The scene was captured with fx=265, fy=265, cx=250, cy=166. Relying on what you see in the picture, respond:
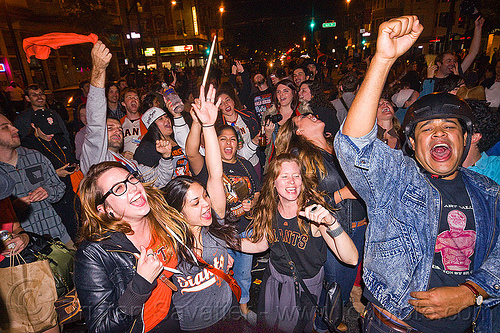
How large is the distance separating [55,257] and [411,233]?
131 inches

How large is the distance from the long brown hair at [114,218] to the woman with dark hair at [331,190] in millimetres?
1610

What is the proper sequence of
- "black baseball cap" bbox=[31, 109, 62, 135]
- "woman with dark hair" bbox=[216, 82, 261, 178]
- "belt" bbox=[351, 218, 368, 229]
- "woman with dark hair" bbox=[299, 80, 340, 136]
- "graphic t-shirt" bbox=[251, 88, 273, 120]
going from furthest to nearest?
"graphic t-shirt" bbox=[251, 88, 273, 120]
"woman with dark hair" bbox=[299, 80, 340, 136]
"woman with dark hair" bbox=[216, 82, 261, 178]
"black baseball cap" bbox=[31, 109, 62, 135]
"belt" bbox=[351, 218, 368, 229]

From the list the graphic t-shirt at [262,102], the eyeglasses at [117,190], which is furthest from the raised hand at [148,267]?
the graphic t-shirt at [262,102]

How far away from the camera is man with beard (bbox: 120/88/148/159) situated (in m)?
5.29

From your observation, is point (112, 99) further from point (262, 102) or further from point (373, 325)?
point (373, 325)

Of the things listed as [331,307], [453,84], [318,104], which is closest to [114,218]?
[331,307]

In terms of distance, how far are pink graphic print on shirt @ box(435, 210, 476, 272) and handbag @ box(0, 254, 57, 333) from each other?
3.42 meters

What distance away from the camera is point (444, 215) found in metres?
1.83

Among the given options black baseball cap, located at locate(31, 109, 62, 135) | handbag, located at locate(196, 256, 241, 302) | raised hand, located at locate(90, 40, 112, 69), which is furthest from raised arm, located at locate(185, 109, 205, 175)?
black baseball cap, located at locate(31, 109, 62, 135)

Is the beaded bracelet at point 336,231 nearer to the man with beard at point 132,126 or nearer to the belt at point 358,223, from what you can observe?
the belt at point 358,223

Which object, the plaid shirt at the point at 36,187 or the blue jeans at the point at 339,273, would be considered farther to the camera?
the plaid shirt at the point at 36,187

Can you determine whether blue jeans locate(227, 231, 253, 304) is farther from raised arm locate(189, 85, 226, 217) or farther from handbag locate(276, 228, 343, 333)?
handbag locate(276, 228, 343, 333)

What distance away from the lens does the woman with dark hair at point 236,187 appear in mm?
3369

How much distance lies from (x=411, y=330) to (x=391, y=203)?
93 cm
